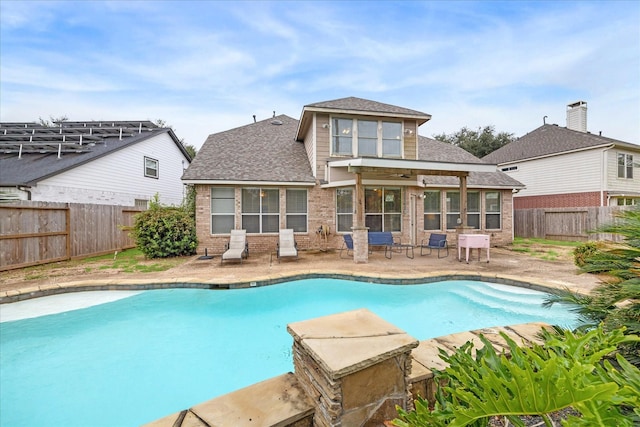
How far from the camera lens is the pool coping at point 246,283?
6.19 meters

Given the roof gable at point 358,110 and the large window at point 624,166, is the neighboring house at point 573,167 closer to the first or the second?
the large window at point 624,166

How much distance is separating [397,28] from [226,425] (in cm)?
1498

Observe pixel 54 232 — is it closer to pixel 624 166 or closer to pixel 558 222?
pixel 558 222

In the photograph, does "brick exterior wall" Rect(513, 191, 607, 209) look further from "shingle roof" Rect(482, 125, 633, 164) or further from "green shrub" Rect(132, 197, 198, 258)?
"green shrub" Rect(132, 197, 198, 258)

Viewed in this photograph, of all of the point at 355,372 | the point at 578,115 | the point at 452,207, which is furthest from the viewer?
the point at 578,115

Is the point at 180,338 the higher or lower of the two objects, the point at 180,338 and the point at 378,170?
the lower

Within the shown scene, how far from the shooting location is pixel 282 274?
7.22 m

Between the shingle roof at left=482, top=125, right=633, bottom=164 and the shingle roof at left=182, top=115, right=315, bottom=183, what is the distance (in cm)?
1555

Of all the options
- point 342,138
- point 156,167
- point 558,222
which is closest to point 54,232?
point 156,167

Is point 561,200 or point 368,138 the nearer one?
point 368,138

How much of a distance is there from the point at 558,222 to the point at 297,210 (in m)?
14.7

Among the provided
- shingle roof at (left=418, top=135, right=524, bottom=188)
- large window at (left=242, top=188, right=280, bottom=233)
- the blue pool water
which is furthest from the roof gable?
the blue pool water

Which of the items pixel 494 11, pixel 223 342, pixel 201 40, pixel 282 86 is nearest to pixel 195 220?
pixel 223 342

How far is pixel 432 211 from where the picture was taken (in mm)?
12805
